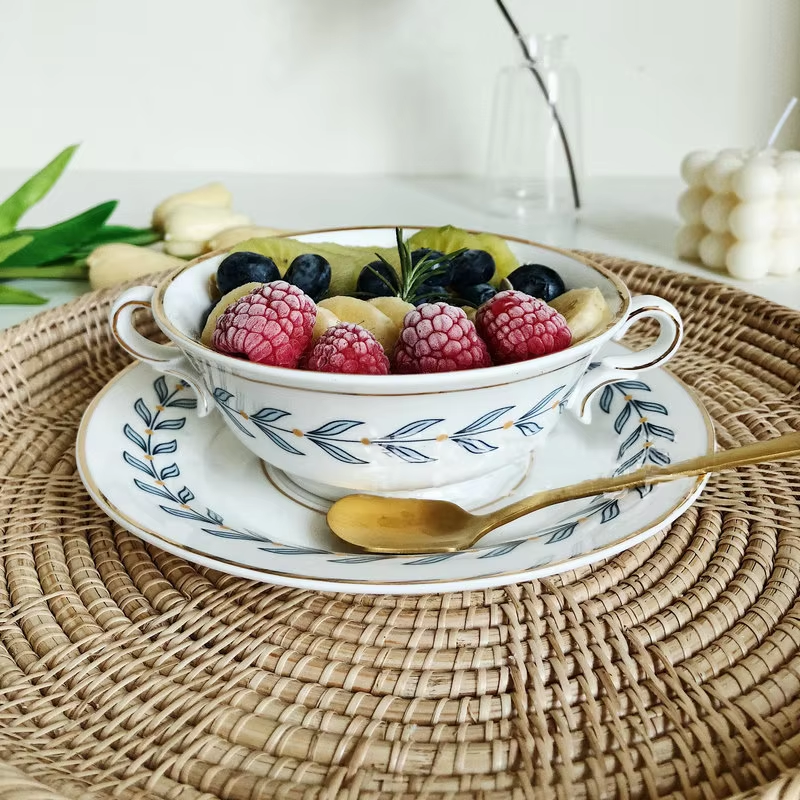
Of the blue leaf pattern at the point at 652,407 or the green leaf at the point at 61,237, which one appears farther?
the green leaf at the point at 61,237

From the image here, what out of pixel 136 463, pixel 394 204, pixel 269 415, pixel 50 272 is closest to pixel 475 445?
pixel 269 415

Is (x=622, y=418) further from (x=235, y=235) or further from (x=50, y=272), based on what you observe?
(x=50, y=272)

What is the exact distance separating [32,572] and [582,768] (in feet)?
1.04

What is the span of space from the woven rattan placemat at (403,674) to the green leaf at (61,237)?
57cm

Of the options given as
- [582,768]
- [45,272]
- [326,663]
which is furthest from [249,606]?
[45,272]

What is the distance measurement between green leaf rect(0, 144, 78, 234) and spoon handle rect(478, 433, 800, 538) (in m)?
0.78

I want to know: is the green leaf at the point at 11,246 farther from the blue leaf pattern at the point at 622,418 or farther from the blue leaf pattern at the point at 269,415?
the blue leaf pattern at the point at 622,418

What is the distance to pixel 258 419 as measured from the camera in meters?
0.50

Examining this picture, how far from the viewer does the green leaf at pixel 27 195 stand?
3.29ft

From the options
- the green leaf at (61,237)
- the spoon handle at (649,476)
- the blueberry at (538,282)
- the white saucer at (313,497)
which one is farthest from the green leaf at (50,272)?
the spoon handle at (649,476)

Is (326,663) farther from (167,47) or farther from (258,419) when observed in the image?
(167,47)

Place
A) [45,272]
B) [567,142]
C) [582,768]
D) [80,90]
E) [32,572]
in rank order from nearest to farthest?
[582,768] < [32,572] < [45,272] < [567,142] < [80,90]

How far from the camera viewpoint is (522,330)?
50 centimetres

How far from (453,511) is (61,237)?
762 millimetres
